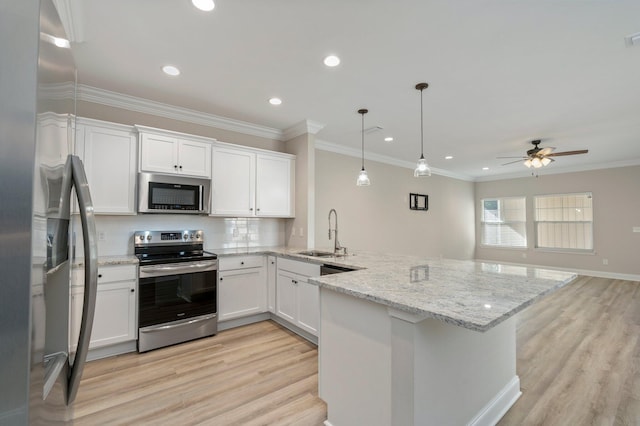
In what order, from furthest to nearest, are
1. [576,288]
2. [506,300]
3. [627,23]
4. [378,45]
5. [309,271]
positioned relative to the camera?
[576,288], [309,271], [378,45], [627,23], [506,300]

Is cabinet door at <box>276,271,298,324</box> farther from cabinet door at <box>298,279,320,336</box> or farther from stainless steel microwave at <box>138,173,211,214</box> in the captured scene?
stainless steel microwave at <box>138,173,211,214</box>

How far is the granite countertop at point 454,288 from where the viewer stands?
123 centimetres

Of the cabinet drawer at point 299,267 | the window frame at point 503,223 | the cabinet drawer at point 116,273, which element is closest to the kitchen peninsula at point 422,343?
the cabinet drawer at point 299,267

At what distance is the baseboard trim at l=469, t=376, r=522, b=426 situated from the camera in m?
1.76

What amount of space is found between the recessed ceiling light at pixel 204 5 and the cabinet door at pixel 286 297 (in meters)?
2.54

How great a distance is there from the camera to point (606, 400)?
209 cm

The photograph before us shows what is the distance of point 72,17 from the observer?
193 centimetres

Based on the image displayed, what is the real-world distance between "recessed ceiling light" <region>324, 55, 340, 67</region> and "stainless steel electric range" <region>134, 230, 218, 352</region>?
2.32 m

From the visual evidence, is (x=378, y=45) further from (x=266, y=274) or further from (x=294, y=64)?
(x=266, y=274)

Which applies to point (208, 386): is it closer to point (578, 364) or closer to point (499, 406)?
point (499, 406)

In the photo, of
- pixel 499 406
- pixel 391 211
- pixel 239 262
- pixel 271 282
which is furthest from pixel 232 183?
pixel 391 211

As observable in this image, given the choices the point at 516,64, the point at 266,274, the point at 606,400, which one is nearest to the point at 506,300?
the point at 606,400

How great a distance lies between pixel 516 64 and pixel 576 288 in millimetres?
5210

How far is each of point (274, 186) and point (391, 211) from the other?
3107 mm
